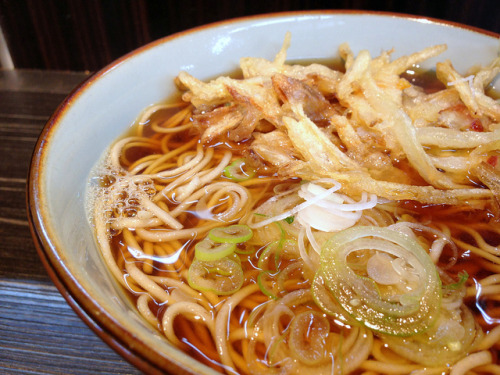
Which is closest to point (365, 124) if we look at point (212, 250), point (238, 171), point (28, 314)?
point (238, 171)

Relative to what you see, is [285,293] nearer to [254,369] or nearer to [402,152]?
[254,369]

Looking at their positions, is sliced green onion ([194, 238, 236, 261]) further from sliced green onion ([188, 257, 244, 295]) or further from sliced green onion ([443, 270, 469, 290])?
sliced green onion ([443, 270, 469, 290])

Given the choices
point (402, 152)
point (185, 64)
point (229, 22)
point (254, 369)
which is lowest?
point (254, 369)

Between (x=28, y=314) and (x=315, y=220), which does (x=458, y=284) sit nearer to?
(x=315, y=220)

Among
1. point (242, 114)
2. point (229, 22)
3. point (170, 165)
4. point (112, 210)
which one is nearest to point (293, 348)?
point (112, 210)

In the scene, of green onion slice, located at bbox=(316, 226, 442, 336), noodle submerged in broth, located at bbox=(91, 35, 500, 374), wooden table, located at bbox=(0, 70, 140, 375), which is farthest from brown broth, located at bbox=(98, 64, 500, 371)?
wooden table, located at bbox=(0, 70, 140, 375)

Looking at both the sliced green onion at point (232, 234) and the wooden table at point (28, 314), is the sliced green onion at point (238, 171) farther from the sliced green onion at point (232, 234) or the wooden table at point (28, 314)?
the wooden table at point (28, 314)

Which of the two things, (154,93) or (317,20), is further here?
(317,20)

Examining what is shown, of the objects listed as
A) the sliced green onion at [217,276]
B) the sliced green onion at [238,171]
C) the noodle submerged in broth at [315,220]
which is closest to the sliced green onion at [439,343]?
the noodle submerged in broth at [315,220]
